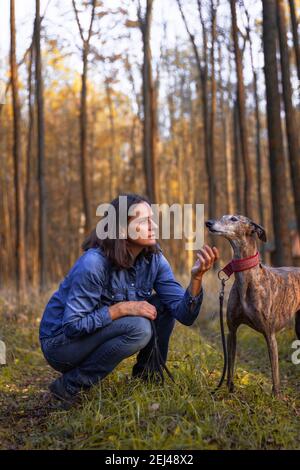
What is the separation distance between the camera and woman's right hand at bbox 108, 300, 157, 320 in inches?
144

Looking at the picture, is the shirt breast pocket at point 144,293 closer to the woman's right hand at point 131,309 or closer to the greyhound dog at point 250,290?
the woman's right hand at point 131,309

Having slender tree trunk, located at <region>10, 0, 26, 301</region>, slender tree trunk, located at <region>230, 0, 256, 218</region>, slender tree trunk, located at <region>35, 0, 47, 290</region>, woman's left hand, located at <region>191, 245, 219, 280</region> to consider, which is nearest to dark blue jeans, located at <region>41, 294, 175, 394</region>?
woman's left hand, located at <region>191, 245, 219, 280</region>

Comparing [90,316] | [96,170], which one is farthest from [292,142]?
[96,170]

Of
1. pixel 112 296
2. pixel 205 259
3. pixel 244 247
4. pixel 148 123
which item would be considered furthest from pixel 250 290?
pixel 148 123

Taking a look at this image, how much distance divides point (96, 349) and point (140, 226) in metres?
0.90

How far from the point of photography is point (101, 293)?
12.4ft

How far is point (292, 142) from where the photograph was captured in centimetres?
812

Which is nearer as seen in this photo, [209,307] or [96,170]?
[209,307]

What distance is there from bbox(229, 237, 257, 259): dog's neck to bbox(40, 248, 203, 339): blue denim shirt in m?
0.43

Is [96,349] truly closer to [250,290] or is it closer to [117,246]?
[117,246]

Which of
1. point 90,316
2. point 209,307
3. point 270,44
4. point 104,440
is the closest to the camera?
point 104,440
